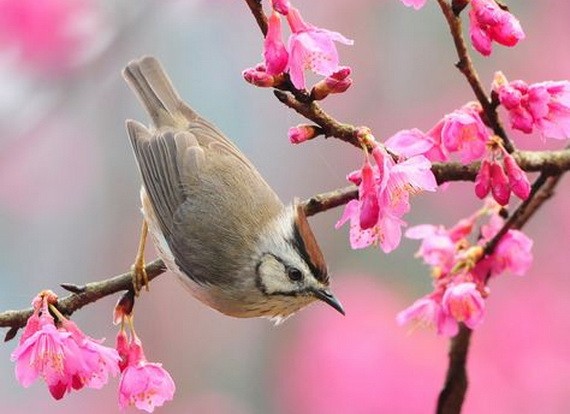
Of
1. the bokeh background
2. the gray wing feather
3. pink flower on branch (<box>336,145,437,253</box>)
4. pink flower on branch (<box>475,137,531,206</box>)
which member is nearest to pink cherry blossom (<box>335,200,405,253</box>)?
pink flower on branch (<box>336,145,437,253</box>)

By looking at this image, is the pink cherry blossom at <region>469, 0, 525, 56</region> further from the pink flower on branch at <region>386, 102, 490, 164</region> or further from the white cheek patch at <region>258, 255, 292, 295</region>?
the white cheek patch at <region>258, 255, 292, 295</region>

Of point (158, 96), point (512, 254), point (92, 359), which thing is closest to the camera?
point (92, 359)

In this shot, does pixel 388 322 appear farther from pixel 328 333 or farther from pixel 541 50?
pixel 541 50

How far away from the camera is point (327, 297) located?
160cm

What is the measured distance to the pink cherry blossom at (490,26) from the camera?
129 centimetres

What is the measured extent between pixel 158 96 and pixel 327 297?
2.02 ft

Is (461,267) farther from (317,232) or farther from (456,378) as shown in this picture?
(317,232)

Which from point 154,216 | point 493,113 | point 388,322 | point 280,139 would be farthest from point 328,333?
point 493,113

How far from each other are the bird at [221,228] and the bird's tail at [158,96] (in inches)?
1.6

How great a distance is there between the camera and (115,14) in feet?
7.98

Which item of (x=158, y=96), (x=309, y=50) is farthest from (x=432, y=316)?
(x=158, y=96)

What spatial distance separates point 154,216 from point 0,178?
1697mm

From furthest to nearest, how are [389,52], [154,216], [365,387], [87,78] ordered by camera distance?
1. [389,52]
2. [365,387]
3. [87,78]
4. [154,216]

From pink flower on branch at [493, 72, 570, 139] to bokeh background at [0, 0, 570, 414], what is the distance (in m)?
1.66
